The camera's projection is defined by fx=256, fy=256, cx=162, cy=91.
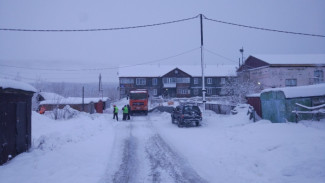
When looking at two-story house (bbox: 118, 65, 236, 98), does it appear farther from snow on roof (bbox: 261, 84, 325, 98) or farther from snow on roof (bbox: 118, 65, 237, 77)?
snow on roof (bbox: 261, 84, 325, 98)

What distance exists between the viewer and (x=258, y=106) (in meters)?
20.5

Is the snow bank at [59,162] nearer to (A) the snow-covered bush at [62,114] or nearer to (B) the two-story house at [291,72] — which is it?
(A) the snow-covered bush at [62,114]

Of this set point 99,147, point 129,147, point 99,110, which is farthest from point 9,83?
point 99,110

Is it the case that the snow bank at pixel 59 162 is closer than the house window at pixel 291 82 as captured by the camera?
Yes

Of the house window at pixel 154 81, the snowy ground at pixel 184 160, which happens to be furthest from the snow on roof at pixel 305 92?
the house window at pixel 154 81

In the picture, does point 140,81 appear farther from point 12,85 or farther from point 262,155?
point 262,155

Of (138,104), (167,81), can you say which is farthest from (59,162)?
(167,81)

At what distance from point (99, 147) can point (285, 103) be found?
11.5 meters

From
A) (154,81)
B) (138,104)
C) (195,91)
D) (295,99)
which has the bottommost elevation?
(138,104)

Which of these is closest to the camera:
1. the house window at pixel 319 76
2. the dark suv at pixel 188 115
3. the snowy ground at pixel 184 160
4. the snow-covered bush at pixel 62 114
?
the snowy ground at pixel 184 160

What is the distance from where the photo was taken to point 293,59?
135 ft

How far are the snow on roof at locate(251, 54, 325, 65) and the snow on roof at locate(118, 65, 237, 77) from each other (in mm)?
25301

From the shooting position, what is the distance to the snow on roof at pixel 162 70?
70.3 meters

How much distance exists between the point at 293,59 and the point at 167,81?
113 ft
